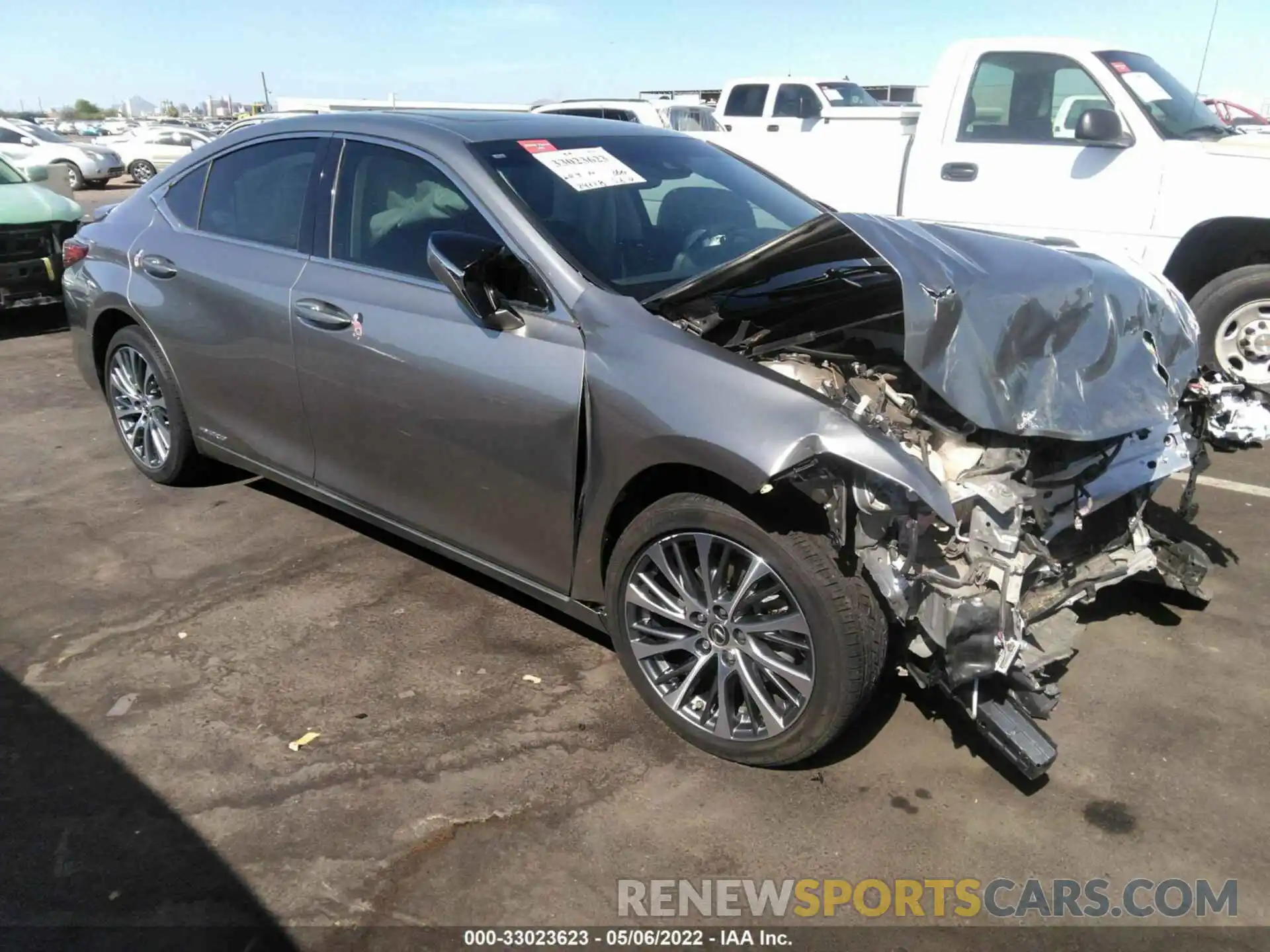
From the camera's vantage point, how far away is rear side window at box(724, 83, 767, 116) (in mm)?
15539

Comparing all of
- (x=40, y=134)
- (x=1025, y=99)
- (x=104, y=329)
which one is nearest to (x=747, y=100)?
(x=1025, y=99)

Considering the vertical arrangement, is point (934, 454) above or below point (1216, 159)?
below

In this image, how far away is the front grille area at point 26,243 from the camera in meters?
8.51

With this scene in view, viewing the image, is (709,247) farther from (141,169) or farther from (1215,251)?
(141,169)

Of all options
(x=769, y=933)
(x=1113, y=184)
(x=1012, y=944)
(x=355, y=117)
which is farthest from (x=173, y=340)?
(x=1113, y=184)

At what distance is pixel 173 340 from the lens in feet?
14.8

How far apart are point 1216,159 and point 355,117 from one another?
4.98m

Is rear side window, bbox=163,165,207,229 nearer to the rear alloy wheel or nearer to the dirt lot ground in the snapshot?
the dirt lot ground

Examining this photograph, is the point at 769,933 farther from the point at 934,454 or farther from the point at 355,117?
the point at 355,117

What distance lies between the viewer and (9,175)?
9.38 m

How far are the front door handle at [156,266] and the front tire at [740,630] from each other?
2696mm

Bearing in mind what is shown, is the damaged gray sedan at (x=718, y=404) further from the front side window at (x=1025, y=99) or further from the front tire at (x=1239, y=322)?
the front side window at (x=1025, y=99)

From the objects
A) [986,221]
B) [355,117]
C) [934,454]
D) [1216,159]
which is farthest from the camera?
[986,221]

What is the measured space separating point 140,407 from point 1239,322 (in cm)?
624
